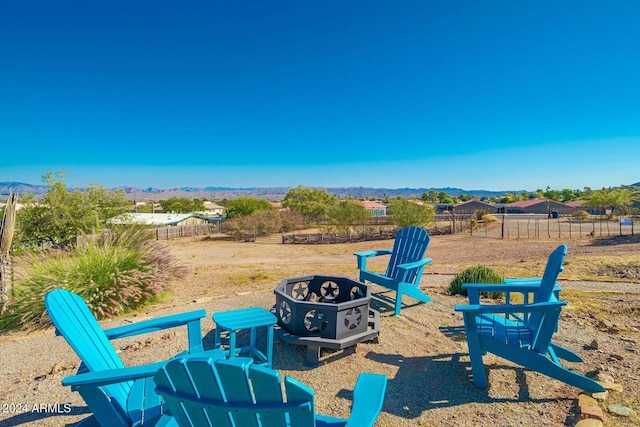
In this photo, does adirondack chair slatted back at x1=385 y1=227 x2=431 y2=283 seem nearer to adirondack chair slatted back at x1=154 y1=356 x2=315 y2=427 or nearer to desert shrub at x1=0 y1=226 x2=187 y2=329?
desert shrub at x1=0 y1=226 x2=187 y2=329

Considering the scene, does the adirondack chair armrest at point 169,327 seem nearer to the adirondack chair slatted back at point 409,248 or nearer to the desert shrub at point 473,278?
the adirondack chair slatted back at point 409,248

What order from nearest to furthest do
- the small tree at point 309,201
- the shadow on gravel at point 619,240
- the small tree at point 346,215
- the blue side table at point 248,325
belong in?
1. the blue side table at point 248,325
2. the shadow on gravel at point 619,240
3. the small tree at point 346,215
4. the small tree at point 309,201

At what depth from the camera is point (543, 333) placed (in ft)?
7.96

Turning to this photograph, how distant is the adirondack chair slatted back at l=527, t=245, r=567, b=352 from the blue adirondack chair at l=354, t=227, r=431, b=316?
1.51m

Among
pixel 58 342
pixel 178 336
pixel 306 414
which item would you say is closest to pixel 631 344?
pixel 306 414

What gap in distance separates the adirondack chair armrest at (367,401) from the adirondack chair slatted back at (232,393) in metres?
0.27

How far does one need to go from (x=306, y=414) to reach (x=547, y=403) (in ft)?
7.01

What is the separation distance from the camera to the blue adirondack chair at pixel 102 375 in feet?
4.62

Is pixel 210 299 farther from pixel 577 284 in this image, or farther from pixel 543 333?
pixel 577 284

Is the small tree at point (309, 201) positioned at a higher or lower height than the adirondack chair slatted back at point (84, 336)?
higher

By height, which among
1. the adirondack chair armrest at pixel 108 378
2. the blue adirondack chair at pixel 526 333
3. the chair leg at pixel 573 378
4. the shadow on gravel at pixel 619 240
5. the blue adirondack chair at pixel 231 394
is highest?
the blue adirondack chair at pixel 231 394

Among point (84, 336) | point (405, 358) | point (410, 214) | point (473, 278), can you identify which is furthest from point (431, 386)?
point (410, 214)

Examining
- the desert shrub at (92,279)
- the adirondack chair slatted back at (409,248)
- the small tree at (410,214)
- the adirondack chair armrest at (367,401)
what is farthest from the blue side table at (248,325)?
the small tree at (410,214)

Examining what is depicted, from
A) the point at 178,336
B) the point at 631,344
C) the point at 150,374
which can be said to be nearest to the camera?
the point at 150,374
